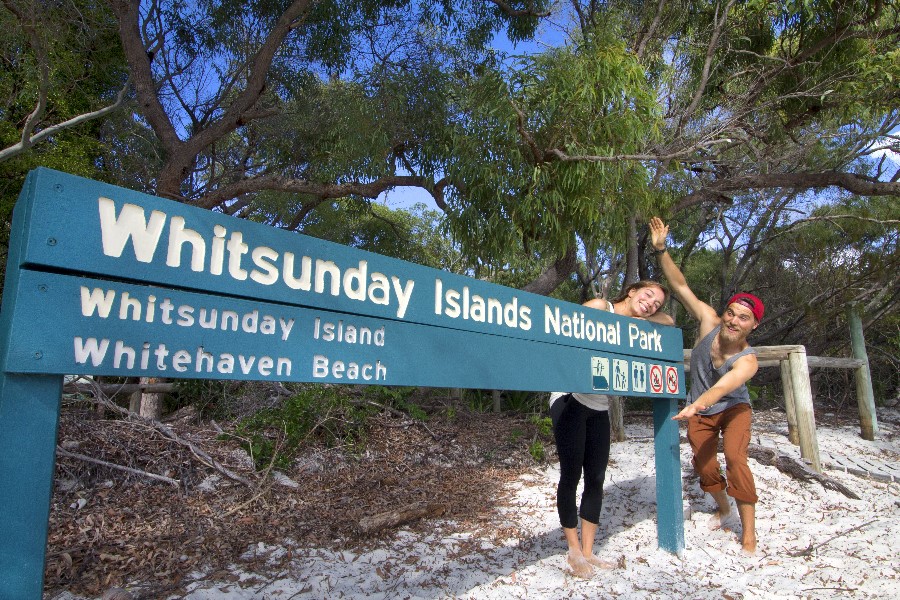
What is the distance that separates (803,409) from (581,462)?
322 cm

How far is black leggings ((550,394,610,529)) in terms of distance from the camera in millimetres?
3229

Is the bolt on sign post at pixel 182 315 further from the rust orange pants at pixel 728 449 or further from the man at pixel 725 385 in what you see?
the rust orange pants at pixel 728 449

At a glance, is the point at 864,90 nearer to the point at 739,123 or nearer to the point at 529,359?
the point at 739,123

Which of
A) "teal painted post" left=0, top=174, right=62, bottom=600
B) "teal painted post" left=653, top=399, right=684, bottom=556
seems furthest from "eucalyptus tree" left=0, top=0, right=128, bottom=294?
"teal painted post" left=653, top=399, right=684, bottom=556

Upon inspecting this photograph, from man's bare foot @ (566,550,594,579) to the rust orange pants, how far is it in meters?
1.15

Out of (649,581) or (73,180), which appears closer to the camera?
(73,180)

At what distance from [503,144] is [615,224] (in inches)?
56.2

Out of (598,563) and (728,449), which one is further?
(728,449)

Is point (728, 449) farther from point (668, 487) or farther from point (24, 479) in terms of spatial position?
point (24, 479)

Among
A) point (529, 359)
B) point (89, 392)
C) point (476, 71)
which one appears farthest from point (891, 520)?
point (476, 71)

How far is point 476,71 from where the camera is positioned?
27.1 ft

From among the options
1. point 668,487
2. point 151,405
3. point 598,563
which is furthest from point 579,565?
point 151,405

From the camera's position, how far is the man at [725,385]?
3.69 m

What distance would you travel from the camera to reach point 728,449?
149 inches
